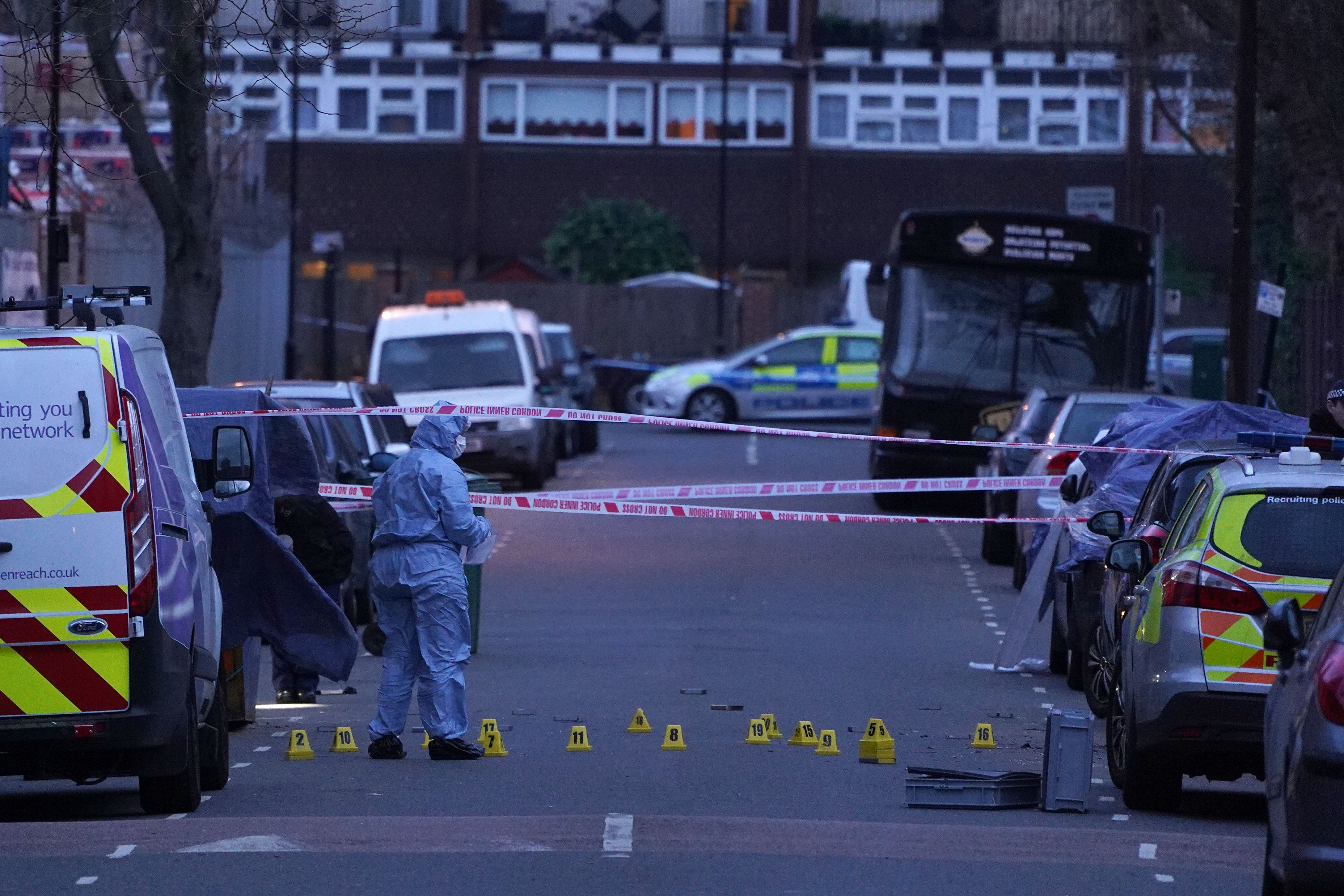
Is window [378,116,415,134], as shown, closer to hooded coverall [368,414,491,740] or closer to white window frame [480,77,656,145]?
white window frame [480,77,656,145]

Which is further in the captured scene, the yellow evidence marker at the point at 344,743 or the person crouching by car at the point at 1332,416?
the person crouching by car at the point at 1332,416

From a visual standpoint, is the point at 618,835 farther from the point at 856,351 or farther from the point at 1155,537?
the point at 856,351

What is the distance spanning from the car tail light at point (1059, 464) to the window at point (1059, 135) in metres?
41.8

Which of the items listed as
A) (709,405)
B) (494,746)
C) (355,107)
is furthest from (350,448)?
(355,107)

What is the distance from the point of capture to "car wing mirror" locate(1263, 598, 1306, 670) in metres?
6.48

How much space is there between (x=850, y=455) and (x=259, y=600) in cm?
2426

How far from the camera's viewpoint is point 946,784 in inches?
346

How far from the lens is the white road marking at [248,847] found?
7.80 metres

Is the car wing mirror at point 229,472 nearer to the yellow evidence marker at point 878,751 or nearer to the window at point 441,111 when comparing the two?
the yellow evidence marker at point 878,751

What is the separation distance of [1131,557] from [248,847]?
13.0 ft

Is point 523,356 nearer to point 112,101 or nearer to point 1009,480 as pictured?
point 112,101

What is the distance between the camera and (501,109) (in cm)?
5806

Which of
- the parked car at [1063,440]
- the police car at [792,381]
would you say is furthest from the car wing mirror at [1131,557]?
the police car at [792,381]

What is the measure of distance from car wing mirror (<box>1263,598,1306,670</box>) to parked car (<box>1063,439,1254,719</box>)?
2.92m
